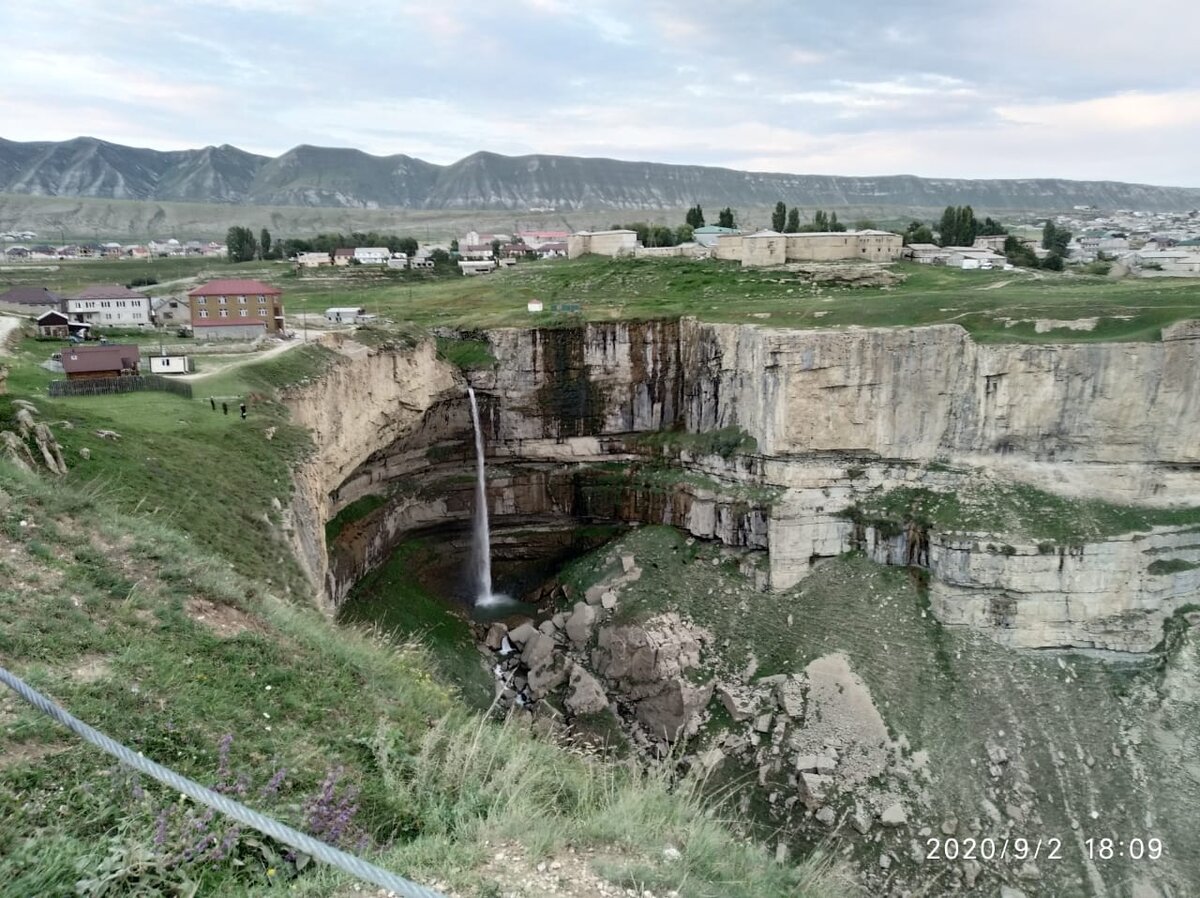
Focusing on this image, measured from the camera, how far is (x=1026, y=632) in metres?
29.4

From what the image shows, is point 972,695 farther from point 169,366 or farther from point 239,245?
point 239,245

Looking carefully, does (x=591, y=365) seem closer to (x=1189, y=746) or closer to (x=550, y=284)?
(x=550, y=284)

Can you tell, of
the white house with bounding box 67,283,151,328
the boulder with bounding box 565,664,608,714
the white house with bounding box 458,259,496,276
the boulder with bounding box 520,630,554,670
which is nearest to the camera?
the boulder with bounding box 565,664,608,714

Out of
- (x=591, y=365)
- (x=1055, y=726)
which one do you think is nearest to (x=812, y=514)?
(x=1055, y=726)

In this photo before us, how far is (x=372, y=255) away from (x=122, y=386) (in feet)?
210

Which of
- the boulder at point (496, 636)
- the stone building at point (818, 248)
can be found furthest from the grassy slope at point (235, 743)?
the stone building at point (818, 248)

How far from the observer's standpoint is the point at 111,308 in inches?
1813

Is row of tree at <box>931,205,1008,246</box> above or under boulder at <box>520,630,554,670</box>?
above

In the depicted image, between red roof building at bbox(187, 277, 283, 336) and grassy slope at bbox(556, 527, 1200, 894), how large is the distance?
2522cm

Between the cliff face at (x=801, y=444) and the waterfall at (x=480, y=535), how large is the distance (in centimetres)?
67

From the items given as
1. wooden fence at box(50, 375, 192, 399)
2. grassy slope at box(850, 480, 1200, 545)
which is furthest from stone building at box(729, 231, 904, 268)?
wooden fence at box(50, 375, 192, 399)

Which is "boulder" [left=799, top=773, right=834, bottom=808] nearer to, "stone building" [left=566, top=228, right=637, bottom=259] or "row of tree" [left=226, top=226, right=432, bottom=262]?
"stone building" [left=566, top=228, right=637, bottom=259]

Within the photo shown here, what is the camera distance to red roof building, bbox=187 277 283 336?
4106 cm

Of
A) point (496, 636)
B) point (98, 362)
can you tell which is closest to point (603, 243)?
point (496, 636)
